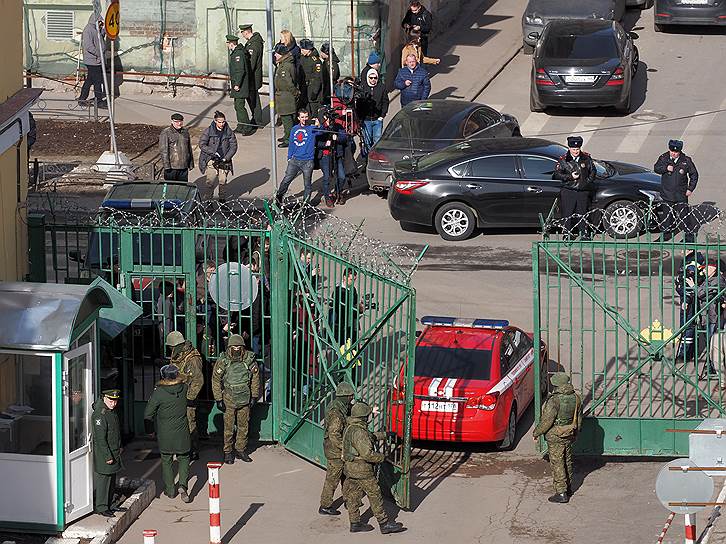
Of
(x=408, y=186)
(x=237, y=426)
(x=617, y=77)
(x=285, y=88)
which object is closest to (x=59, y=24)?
(x=285, y=88)

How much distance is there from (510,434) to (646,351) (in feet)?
5.63

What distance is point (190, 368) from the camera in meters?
16.3

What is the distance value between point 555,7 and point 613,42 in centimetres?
383

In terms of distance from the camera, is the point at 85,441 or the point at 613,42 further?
the point at 613,42

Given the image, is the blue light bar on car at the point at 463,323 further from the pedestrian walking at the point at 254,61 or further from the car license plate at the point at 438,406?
the pedestrian walking at the point at 254,61

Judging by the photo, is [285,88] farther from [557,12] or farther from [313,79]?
[557,12]

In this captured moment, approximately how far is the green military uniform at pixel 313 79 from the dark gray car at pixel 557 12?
7.71m

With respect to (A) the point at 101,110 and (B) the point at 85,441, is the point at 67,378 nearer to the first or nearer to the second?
(B) the point at 85,441

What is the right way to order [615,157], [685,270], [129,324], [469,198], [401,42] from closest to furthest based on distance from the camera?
[129,324] < [685,270] < [469,198] < [615,157] < [401,42]

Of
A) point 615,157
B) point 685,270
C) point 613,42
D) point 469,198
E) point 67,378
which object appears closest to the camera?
point 67,378

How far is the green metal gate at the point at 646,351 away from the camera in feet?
52.5

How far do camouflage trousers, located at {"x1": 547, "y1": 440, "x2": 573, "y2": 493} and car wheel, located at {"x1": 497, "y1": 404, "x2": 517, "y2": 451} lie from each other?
1.43 m

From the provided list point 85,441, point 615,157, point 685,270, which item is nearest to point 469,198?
point 615,157

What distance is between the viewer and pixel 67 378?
14492 millimetres
